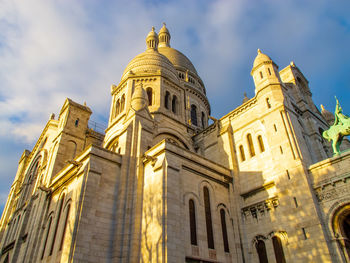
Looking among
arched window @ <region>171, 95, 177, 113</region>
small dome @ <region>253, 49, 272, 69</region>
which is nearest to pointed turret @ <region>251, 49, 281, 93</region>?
small dome @ <region>253, 49, 272, 69</region>

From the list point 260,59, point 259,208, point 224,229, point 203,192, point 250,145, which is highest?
point 260,59

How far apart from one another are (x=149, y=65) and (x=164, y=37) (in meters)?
24.8

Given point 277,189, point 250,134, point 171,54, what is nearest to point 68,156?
point 250,134

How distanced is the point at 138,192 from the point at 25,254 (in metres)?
11.1

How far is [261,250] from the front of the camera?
18.6 meters

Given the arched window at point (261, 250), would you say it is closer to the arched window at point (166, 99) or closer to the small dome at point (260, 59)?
the small dome at point (260, 59)

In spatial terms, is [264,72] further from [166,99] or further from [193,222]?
[193,222]

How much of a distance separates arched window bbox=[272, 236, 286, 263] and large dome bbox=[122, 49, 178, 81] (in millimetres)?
20177

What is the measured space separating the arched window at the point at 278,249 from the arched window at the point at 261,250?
786 millimetres

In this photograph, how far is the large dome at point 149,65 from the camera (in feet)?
102

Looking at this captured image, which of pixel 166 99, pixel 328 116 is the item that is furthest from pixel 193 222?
pixel 328 116

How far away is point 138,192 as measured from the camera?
18.6 meters

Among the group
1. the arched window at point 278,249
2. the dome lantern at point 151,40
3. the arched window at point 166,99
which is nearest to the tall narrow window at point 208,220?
the arched window at point 278,249

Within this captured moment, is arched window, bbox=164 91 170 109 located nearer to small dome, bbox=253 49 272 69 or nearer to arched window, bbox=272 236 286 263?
small dome, bbox=253 49 272 69
